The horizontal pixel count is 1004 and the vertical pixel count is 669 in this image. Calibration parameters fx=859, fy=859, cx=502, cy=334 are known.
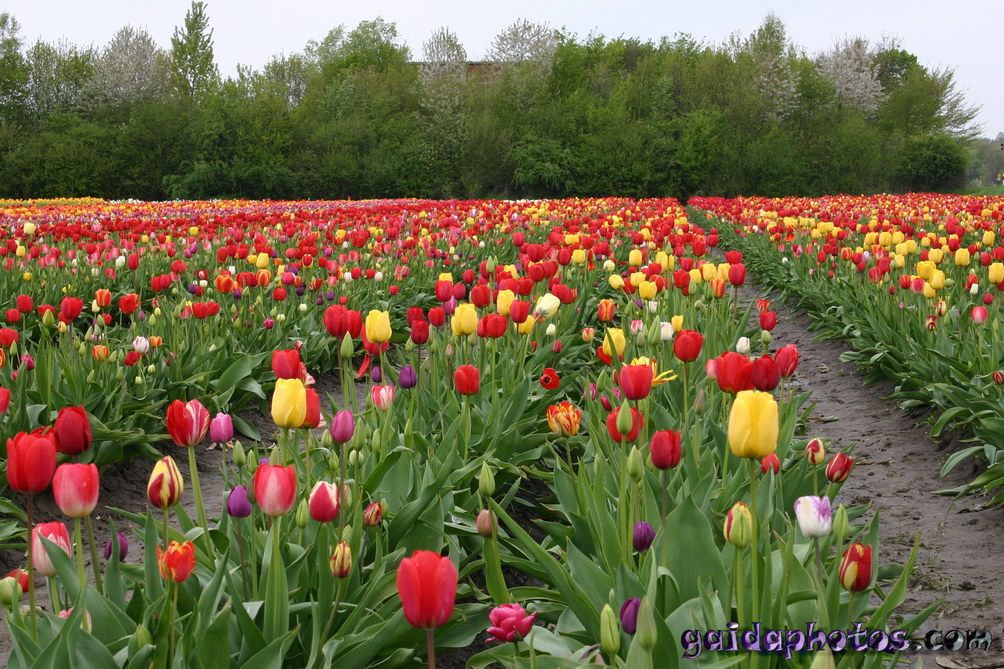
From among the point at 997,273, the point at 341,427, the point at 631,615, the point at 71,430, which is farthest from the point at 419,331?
the point at 997,273

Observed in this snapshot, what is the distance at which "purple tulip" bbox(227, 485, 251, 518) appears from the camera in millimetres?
1688

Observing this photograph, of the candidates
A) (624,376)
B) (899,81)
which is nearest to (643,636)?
(624,376)

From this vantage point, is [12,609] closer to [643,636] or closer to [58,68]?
[643,636]

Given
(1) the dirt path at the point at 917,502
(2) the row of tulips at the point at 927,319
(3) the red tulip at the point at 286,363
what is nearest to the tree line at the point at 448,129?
(2) the row of tulips at the point at 927,319

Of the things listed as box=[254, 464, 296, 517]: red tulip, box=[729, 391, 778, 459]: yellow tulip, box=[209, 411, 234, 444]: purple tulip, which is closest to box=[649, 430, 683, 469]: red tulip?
box=[729, 391, 778, 459]: yellow tulip

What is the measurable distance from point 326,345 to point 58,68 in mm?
41014

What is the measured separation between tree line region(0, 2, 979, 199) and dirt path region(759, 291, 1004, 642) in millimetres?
31415

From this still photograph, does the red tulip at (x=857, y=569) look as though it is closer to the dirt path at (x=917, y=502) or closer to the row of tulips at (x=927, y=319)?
the dirt path at (x=917, y=502)

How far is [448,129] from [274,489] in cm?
3718

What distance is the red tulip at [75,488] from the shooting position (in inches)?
59.2

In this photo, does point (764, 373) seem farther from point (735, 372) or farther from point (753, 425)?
point (753, 425)

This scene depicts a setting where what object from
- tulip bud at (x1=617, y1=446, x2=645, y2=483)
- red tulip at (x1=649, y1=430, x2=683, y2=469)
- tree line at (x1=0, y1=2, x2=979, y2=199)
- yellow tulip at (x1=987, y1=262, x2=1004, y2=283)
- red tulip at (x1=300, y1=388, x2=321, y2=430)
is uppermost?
tree line at (x1=0, y1=2, x2=979, y2=199)

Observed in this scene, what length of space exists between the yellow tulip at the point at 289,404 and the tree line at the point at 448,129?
34433 mm

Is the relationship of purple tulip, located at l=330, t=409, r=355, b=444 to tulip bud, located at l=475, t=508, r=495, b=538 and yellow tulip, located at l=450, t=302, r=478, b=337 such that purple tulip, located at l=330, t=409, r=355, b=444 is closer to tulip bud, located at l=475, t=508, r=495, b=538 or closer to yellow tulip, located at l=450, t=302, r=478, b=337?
tulip bud, located at l=475, t=508, r=495, b=538
